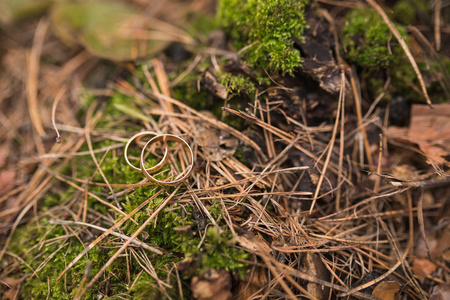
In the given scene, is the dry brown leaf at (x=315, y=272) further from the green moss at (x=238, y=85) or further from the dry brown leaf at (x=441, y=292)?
the green moss at (x=238, y=85)

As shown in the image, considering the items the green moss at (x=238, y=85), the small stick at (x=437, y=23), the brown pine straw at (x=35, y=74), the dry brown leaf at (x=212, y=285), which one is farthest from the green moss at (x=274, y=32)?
the brown pine straw at (x=35, y=74)

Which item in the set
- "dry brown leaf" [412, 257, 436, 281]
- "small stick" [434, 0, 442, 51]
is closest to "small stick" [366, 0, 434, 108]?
"small stick" [434, 0, 442, 51]

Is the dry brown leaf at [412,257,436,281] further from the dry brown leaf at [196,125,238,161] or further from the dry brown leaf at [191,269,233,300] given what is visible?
the dry brown leaf at [196,125,238,161]

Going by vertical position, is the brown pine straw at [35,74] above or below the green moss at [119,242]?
above

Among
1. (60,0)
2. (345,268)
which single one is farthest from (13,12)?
(345,268)

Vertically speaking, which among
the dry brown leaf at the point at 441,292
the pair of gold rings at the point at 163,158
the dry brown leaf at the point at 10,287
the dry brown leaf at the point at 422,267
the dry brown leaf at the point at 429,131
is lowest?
the dry brown leaf at the point at 10,287

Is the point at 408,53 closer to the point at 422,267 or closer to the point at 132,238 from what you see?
the point at 422,267

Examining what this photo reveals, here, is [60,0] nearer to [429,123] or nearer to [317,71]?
[317,71]
